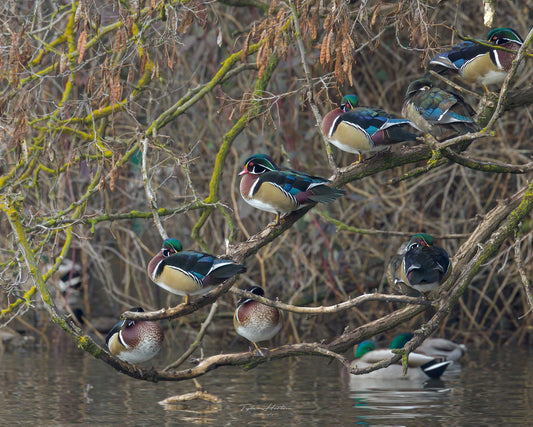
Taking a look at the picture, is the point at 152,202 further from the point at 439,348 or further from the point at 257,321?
the point at 439,348

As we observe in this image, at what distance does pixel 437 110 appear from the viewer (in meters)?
6.01

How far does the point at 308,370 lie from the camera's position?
385 inches

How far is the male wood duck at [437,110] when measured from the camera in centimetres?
591

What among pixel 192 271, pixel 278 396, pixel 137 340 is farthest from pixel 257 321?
pixel 192 271

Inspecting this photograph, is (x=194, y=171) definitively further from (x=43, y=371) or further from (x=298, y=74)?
Result: (x=43, y=371)

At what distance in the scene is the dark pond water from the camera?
684 centimetres

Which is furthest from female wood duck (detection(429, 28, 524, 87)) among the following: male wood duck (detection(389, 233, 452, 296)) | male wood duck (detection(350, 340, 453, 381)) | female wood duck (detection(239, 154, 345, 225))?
male wood duck (detection(350, 340, 453, 381))

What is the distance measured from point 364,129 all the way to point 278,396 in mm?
2928

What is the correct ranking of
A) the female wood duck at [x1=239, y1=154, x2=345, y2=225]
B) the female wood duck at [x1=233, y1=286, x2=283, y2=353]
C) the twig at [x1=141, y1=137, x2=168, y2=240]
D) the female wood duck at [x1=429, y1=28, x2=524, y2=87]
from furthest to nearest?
the female wood duck at [x1=233, y1=286, x2=283, y2=353] → the female wood duck at [x1=429, y1=28, x2=524, y2=87] → the twig at [x1=141, y1=137, x2=168, y2=240] → the female wood duck at [x1=239, y1=154, x2=345, y2=225]

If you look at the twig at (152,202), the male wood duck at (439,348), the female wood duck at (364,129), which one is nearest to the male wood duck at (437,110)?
the female wood duck at (364,129)

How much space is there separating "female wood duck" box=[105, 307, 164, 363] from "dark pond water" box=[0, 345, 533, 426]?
1.33 feet

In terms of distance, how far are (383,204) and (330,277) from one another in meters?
1.08

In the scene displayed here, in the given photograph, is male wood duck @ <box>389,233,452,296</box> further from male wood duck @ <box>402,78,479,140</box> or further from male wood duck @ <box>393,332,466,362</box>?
male wood duck @ <box>393,332,466,362</box>

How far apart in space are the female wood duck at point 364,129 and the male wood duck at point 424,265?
2.51ft
